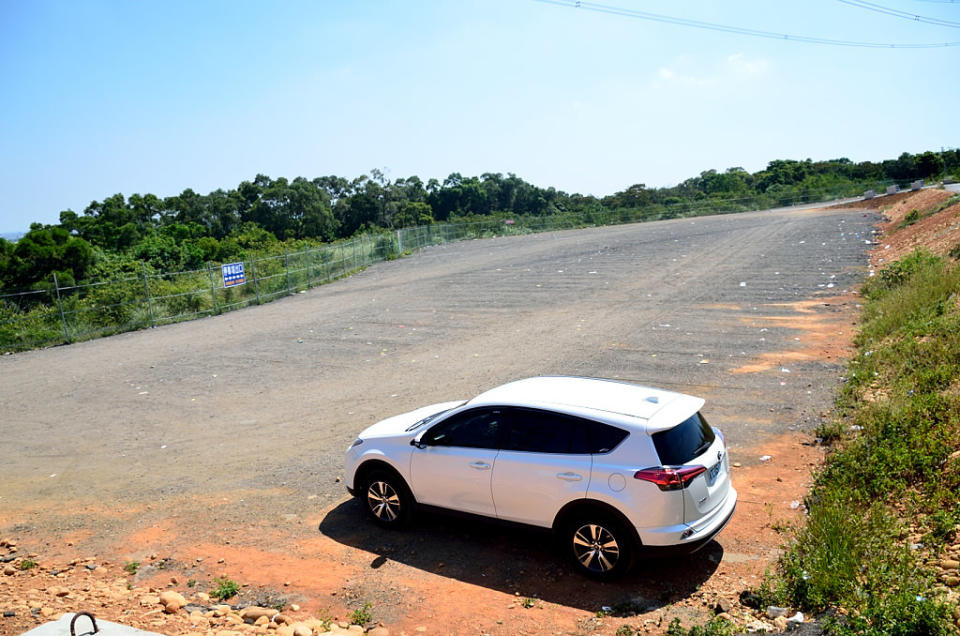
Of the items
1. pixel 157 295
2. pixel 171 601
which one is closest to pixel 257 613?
pixel 171 601

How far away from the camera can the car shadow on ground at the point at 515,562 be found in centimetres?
569

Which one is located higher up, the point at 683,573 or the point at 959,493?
the point at 959,493

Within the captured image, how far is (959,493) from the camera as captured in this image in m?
6.00

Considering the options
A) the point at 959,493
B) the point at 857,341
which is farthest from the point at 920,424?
the point at 857,341

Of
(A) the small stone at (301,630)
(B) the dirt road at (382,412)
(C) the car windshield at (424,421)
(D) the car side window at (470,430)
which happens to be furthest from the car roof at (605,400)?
(A) the small stone at (301,630)

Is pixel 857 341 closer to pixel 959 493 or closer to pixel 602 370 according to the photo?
pixel 602 370

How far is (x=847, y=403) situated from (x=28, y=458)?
13.1 m

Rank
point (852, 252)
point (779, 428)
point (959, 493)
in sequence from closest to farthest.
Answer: point (959, 493) < point (779, 428) < point (852, 252)

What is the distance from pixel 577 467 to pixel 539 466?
0.38 m

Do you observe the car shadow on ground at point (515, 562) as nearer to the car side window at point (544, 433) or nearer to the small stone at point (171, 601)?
the car side window at point (544, 433)

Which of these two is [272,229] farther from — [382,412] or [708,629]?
[708,629]

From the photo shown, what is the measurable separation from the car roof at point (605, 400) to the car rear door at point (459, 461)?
0.23 metres

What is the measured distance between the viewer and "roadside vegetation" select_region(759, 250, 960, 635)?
4.71 metres

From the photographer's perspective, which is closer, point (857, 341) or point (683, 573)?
point (683, 573)
